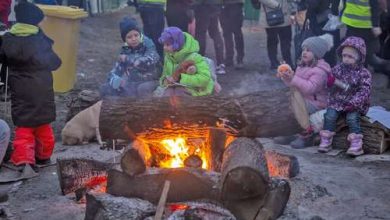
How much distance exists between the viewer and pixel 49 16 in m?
9.40

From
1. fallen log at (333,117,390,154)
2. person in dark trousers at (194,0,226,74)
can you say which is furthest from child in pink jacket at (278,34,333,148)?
person in dark trousers at (194,0,226,74)

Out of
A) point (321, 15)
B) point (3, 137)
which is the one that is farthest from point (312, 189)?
point (321, 15)

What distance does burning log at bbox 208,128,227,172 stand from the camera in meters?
5.31

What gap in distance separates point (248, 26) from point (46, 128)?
37.3ft

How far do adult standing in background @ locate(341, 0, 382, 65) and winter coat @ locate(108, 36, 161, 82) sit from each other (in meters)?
3.35

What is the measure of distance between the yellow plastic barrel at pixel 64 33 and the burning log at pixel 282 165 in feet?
16.6

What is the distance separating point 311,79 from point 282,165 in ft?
6.04

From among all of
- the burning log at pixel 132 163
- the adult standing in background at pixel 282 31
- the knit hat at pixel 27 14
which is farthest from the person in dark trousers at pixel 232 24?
the burning log at pixel 132 163

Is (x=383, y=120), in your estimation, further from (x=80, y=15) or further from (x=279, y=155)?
(x=80, y=15)

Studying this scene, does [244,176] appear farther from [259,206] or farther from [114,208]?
[114,208]

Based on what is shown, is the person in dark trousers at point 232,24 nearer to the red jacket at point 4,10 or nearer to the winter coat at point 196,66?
the winter coat at point 196,66

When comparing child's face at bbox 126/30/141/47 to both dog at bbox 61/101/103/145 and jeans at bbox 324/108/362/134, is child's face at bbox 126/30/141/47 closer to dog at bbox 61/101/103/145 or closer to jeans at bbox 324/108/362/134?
dog at bbox 61/101/103/145

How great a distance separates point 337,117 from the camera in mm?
6820

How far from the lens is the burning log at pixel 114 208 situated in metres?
4.44
